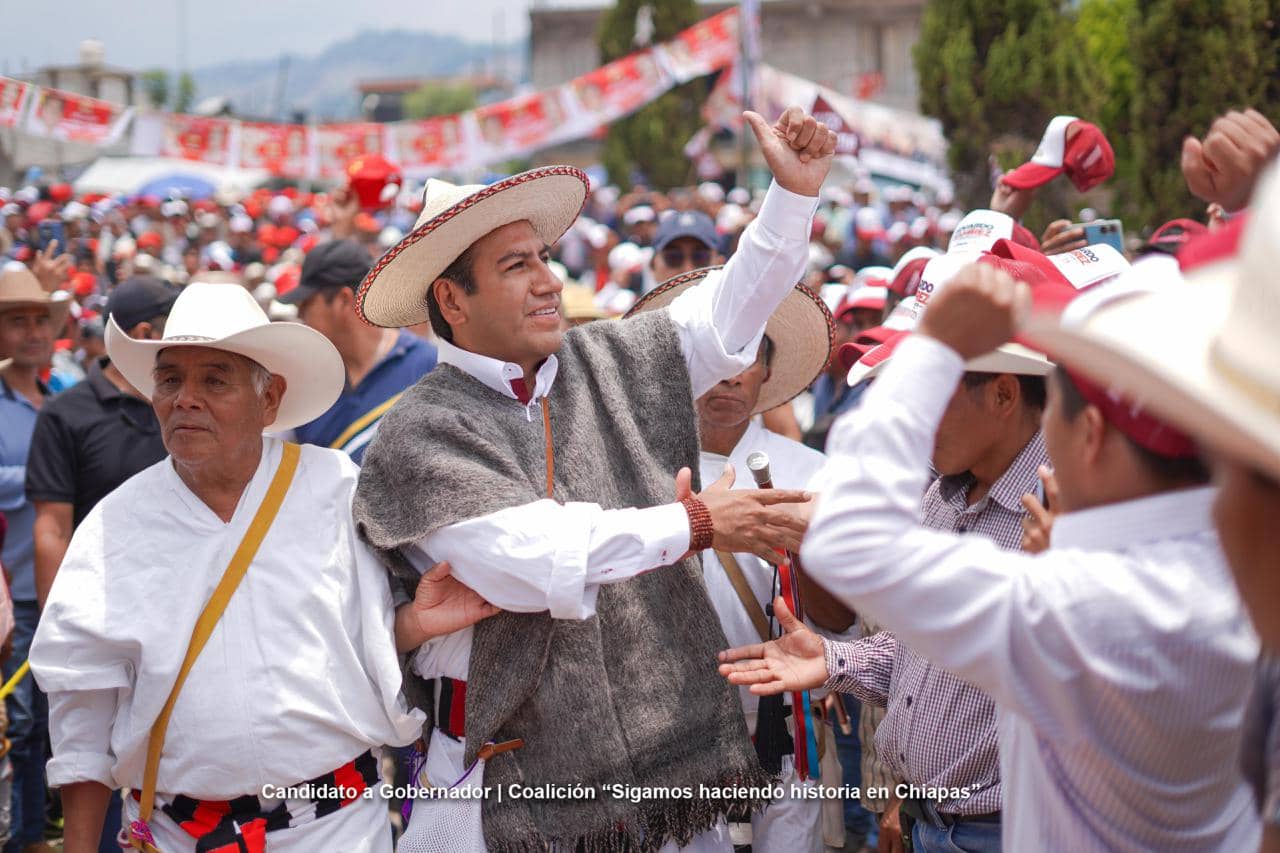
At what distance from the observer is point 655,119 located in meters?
26.3

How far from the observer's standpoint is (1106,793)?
1.91 meters

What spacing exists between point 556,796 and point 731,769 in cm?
45

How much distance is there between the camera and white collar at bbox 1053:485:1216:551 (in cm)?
181

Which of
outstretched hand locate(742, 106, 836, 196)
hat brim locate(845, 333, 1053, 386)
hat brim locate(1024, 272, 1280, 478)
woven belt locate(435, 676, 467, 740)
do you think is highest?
hat brim locate(1024, 272, 1280, 478)

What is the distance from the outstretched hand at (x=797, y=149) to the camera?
3008 mm

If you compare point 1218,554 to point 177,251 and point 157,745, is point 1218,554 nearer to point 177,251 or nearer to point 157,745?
point 157,745

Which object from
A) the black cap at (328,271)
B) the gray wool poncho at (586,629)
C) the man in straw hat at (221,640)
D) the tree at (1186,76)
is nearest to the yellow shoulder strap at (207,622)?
the man in straw hat at (221,640)

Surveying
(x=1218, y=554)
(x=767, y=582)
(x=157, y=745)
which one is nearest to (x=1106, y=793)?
(x=1218, y=554)

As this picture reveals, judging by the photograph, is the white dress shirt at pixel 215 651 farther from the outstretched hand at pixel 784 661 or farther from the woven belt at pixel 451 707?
the outstretched hand at pixel 784 661

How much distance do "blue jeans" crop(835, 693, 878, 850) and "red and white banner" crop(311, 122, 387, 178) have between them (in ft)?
44.3

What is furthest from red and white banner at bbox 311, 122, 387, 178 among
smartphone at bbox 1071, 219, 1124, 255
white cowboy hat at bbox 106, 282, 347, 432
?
white cowboy hat at bbox 106, 282, 347, 432

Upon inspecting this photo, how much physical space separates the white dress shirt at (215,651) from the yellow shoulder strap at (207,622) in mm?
17

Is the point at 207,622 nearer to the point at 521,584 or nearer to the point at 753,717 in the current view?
the point at 521,584

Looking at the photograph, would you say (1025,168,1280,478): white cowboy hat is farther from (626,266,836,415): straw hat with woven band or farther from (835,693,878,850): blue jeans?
(835,693,878,850): blue jeans
